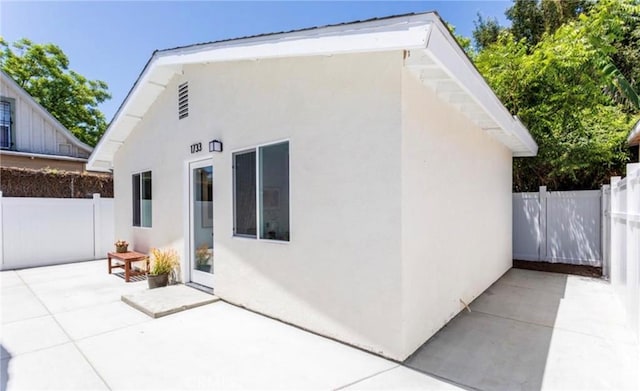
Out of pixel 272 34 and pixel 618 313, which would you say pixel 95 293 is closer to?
pixel 272 34

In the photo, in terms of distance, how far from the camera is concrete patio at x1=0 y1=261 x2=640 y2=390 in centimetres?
319

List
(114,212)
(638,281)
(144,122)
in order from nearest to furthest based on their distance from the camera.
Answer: (638,281) → (144,122) → (114,212)

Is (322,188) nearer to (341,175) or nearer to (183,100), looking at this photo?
(341,175)

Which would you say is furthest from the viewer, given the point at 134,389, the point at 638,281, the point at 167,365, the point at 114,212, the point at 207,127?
the point at 114,212

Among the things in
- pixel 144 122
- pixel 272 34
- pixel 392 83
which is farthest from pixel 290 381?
pixel 144 122

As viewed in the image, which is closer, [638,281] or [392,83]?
[392,83]

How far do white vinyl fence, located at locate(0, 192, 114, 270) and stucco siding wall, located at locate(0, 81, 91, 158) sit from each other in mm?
5620

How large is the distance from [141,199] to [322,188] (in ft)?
20.4

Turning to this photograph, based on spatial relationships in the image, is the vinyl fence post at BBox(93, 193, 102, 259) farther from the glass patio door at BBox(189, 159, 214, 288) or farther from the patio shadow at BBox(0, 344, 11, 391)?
the patio shadow at BBox(0, 344, 11, 391)

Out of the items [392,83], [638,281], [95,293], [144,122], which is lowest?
[95,293]

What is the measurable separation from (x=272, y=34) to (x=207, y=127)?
271 centimetres

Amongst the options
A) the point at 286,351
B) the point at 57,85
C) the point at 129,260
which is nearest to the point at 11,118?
the point at 57,85

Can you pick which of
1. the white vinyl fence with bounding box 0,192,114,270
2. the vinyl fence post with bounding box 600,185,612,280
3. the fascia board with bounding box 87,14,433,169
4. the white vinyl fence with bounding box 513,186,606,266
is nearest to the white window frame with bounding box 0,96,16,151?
the white vinyl fence with bounding box 0,192,114,270

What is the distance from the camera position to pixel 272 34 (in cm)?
397
